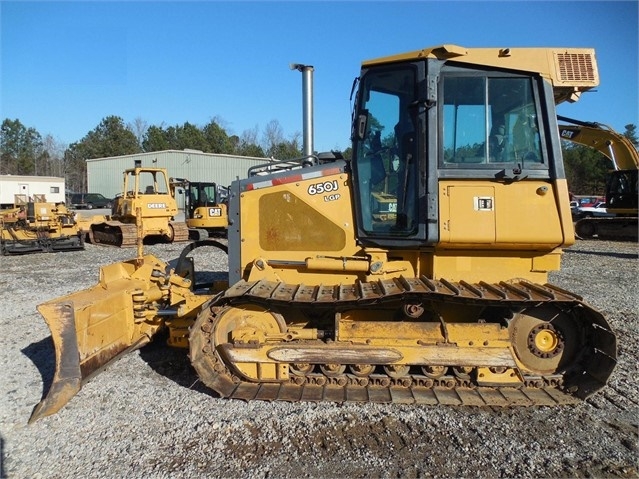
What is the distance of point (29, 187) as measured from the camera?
4022 centimetres

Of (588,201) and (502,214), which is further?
(588,201)

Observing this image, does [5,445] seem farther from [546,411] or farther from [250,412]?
[546,411]

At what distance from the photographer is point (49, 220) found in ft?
52.1

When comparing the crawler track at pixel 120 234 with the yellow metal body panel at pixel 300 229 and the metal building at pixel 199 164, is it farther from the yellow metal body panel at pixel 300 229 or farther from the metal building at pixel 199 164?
the metal building at pixel 199 164

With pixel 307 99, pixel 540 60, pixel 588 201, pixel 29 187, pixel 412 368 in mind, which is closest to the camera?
pixel 540 60

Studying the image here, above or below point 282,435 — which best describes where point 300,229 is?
above

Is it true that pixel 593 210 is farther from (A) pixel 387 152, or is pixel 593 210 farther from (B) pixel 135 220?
(A) pixel 387 152

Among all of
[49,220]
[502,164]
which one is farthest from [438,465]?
[49,220]

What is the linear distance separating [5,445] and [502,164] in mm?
4689

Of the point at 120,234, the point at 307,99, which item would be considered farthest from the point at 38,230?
the point at 307,99

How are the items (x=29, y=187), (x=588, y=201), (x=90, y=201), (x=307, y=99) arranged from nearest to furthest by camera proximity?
(x=307, y=99) < (x=588, y=201) < (x=29, y=187) < (x=90, y=201)

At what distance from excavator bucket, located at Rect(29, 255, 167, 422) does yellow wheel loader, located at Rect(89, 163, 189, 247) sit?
12086 mm

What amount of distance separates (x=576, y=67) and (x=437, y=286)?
2416 mm

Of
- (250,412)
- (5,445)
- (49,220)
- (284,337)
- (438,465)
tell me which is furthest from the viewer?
(49,220)
